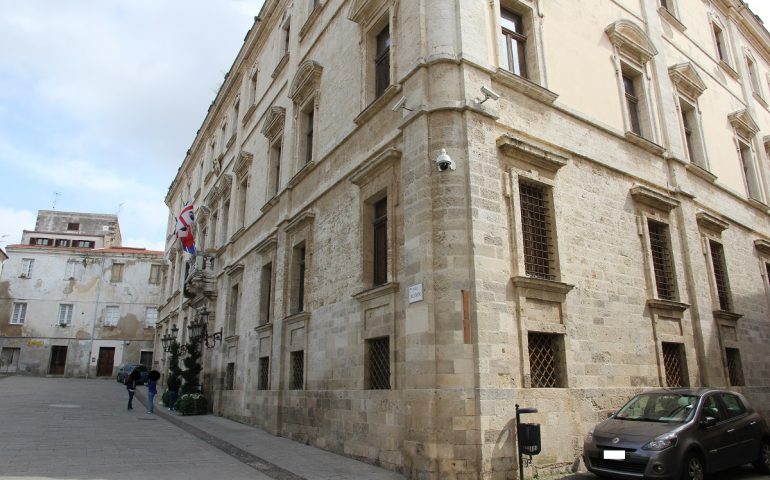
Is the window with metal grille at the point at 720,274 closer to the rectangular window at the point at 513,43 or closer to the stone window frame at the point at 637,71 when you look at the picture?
the stone window frame at the point at 637,71

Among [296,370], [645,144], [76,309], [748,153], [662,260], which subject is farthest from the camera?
[76,309]

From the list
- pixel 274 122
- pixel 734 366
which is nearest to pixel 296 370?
pixel 274 122

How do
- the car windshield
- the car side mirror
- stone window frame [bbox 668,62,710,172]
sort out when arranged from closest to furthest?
the car side mirror < the car windshield < stone window frame [bbox 668,62,710,172]

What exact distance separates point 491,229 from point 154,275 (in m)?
40.5

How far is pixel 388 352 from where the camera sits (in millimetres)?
9242

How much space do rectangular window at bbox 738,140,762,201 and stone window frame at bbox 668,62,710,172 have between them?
308 cm

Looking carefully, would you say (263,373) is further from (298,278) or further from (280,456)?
(280,456)

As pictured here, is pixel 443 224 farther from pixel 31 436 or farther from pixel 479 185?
pixel 31 436

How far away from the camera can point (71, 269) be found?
41.7 m

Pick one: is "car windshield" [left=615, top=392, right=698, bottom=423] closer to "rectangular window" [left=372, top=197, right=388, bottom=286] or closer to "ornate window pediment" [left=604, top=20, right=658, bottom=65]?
"rectangular window" [left=372, top=197, right=388, bottom=286]

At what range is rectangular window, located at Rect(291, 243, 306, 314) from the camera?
525 inches

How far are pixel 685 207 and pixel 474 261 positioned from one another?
7.56 meters

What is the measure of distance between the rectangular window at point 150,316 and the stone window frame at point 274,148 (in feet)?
99.0

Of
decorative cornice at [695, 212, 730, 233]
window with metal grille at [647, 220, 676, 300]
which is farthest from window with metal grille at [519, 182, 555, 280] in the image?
decorative cornice at [695, 212, 730, 233]
